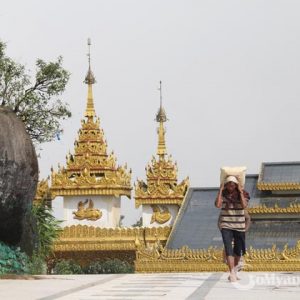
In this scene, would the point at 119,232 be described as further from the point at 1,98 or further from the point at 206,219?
the point at 1,98

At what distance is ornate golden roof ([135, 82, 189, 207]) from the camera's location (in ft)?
80.4

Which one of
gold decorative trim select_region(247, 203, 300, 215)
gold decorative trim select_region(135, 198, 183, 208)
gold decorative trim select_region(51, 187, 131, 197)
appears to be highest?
→ gold decorative trim select_region(51, 187, 131, 197)

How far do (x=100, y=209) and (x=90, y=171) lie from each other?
43.5 inches

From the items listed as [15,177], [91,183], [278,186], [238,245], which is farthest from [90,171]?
[238,245]

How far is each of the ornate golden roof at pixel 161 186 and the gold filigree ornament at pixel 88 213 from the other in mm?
1165

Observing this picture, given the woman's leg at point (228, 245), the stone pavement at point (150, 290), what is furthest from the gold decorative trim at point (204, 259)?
the woman's leg at point (228, 245)

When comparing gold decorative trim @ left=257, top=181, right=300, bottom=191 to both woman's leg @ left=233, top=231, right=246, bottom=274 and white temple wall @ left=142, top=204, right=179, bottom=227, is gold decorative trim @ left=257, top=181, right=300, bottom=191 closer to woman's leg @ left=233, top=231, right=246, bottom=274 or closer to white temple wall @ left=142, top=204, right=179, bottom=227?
white temple wall @ left=142, top=204, right=179, bottom=227

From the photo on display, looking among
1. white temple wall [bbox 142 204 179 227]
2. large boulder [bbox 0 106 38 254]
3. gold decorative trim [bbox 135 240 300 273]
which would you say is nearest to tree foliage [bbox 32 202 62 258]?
Answer: gold decorative trim [bbox 135 240 300 273]

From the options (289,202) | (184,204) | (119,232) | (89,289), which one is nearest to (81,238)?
(119,232)

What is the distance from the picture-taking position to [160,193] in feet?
80.6

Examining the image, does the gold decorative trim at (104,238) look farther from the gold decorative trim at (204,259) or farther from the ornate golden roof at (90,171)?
the gold decorative trim at (204,259)

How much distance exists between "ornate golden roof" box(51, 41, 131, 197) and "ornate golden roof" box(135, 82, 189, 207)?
481 millimetres

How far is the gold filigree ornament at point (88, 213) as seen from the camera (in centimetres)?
2473

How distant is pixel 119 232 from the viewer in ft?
79.3
